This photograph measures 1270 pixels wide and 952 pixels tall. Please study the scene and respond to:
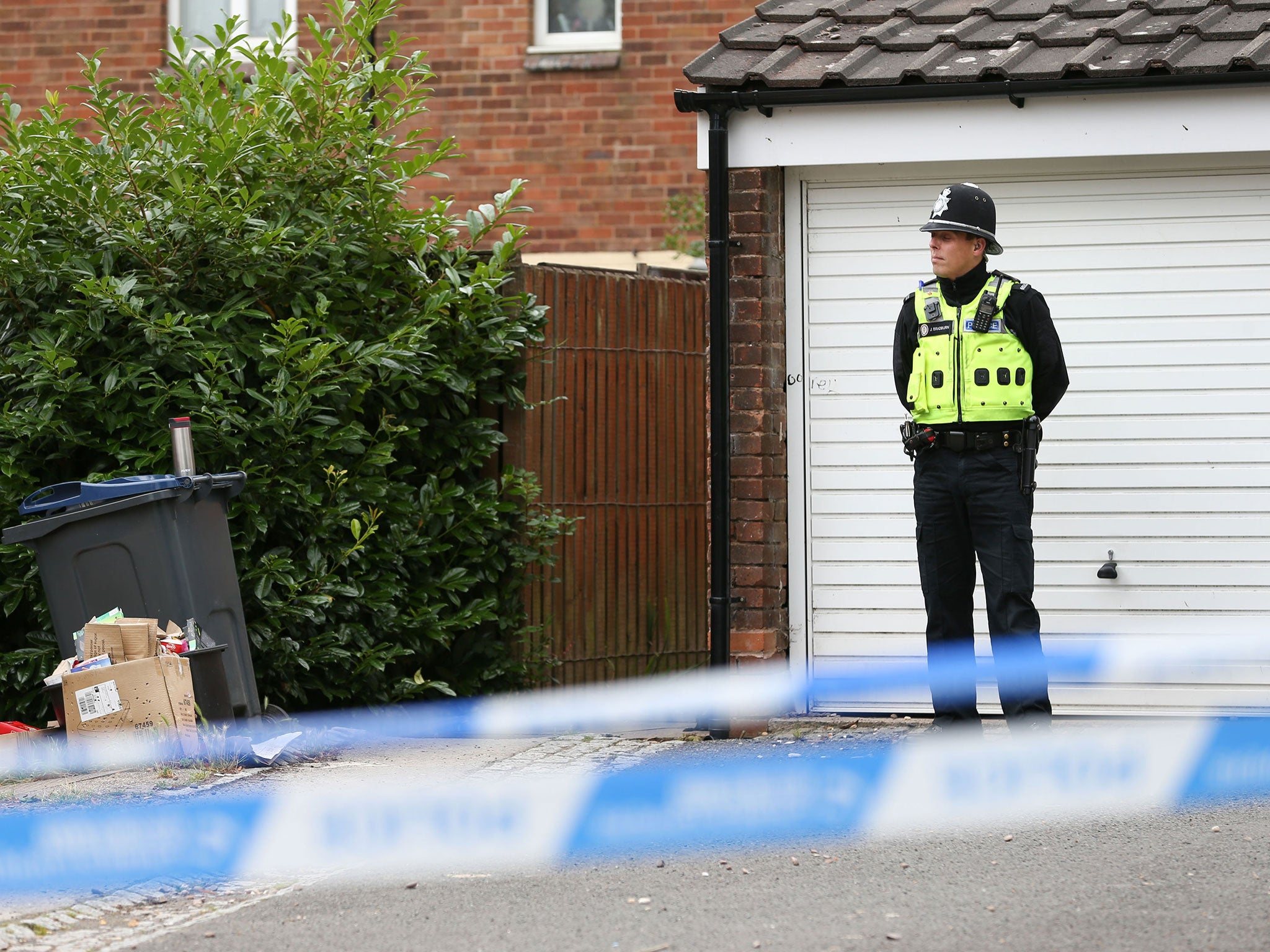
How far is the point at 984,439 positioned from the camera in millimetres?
5961

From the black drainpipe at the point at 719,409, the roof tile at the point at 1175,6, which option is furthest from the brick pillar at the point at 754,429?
the roof tile at the point at 1175,6

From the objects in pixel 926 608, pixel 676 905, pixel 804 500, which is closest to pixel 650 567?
pixel 804 500

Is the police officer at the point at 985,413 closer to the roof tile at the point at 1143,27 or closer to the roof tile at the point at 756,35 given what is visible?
the roof tile at the point at 1143,27

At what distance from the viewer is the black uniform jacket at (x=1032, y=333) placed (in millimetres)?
5953

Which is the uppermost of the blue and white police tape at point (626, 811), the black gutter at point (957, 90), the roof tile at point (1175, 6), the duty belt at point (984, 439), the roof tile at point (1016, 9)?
the roof tile at point (1016, 9)

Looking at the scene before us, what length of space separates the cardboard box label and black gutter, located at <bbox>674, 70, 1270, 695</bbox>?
232 cm

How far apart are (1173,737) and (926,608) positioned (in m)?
1.10

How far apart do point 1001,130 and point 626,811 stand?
315 cm

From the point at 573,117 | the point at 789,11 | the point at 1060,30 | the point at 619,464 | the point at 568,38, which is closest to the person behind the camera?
the point at 1060,30

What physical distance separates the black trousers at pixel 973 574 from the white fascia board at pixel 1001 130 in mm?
1373

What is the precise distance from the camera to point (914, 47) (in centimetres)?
671

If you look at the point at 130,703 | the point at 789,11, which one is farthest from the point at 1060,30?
the point at 130,703

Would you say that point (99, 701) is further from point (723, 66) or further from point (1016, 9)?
point (1016, 9)

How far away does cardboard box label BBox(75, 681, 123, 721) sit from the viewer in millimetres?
5895
